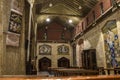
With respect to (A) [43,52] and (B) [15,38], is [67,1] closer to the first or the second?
(A) [43,52]

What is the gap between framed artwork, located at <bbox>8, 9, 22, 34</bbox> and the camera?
2.73m

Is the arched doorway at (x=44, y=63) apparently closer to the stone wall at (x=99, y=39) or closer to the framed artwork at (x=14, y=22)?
the stone wall at (x=99, y=39)

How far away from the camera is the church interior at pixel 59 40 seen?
2695mm

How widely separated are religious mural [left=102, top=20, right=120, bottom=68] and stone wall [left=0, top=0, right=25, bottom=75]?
17.1 ft

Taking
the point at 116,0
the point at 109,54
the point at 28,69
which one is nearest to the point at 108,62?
the point at 109,54

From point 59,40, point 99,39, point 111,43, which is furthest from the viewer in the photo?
point 59,40

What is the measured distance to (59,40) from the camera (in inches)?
616

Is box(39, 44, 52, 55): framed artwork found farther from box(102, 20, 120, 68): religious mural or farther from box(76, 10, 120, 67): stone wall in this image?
box(102, 20, 120, 68): religious mural

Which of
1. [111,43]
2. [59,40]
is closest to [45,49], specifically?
[59,40]

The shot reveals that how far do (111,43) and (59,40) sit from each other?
8.72m

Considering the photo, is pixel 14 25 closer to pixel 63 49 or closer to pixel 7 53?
pixel 7 53

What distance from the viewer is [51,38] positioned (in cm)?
1563

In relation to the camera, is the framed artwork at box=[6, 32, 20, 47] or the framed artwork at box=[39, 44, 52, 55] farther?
the framed artwork at box=[39, 44, 52, 55]

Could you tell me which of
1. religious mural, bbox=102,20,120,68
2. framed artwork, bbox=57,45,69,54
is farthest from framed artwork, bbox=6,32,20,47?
framed artwork, bbox=57,45,69,54
